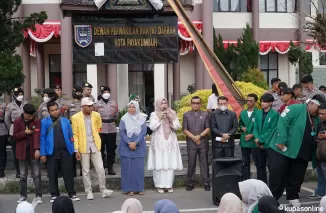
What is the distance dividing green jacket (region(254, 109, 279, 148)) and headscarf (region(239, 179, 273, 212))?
3.48 m

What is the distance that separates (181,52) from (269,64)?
20.3ft

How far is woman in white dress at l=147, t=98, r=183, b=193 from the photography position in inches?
416

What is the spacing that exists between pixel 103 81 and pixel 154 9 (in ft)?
38.9

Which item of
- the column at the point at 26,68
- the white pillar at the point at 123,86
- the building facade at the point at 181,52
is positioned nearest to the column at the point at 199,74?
the building facade at the point at 181,52

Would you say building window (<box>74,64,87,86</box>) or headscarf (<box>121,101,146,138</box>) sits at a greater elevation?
building window (<box>74,64,87,86</box>)

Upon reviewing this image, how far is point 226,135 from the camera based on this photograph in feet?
34.3

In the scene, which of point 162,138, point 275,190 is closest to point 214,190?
point 275,190

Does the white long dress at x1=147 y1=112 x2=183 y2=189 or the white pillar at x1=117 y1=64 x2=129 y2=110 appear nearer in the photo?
the white long dress at x1=147 y1=112 x2=183 y2=189

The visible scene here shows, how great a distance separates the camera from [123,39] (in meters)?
13.6

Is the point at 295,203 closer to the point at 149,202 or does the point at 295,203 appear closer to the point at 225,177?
the point at 225,177

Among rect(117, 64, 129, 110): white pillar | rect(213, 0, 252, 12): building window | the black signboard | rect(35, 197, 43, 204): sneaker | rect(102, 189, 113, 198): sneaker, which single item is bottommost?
rect(35, 197, 43, 204): sneaker

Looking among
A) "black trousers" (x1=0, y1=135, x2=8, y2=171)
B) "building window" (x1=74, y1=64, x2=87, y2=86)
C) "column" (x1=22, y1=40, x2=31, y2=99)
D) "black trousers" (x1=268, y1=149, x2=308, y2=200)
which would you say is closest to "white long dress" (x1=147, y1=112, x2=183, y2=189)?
"black trousers" (x1=268, y1=149, x2=308, y2=200)

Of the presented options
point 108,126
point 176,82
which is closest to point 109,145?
point 108,126

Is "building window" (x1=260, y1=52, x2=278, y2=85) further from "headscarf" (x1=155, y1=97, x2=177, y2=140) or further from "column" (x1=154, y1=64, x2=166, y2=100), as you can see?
"headscarf" (x1=155, y1=97, x2=177, y2=140)
